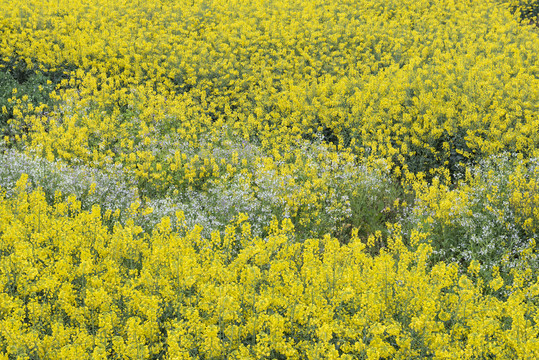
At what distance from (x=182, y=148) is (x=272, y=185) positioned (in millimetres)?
2209

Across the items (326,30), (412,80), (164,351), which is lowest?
(164,351)

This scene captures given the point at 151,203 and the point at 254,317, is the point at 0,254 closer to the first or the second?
the point at 151,203

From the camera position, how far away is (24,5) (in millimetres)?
12086

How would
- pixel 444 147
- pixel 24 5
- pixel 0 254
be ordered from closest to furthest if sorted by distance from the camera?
1. pixel 0 254
2. pixel 444 147
3. pixel 24 5

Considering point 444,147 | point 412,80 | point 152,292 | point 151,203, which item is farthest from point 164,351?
point 412,80

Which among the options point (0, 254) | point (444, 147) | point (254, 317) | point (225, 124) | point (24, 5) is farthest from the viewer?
point (24, 5)

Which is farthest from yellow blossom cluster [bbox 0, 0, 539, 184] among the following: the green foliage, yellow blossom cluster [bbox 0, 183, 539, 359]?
yellow blossom cluster [bbox 0, 183, 539, 359]

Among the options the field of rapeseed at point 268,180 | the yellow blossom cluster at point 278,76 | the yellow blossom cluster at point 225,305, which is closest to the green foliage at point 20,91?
the field of rapeseed at point 268,180

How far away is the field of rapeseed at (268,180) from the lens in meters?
3.91

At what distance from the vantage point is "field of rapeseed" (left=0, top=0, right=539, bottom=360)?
391cm

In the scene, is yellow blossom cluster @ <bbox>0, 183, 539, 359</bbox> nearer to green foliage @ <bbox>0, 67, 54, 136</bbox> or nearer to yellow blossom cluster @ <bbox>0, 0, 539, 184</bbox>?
yellow blossom cluster @ <bbox>0, 0, 539, 184</bbox>

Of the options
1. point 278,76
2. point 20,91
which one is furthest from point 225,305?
point 20,91

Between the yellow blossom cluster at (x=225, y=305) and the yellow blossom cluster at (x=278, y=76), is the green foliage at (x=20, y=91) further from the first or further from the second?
the yellow blossom cluster at (x=225, y=305)

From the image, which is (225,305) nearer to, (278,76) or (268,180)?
(268,180)
